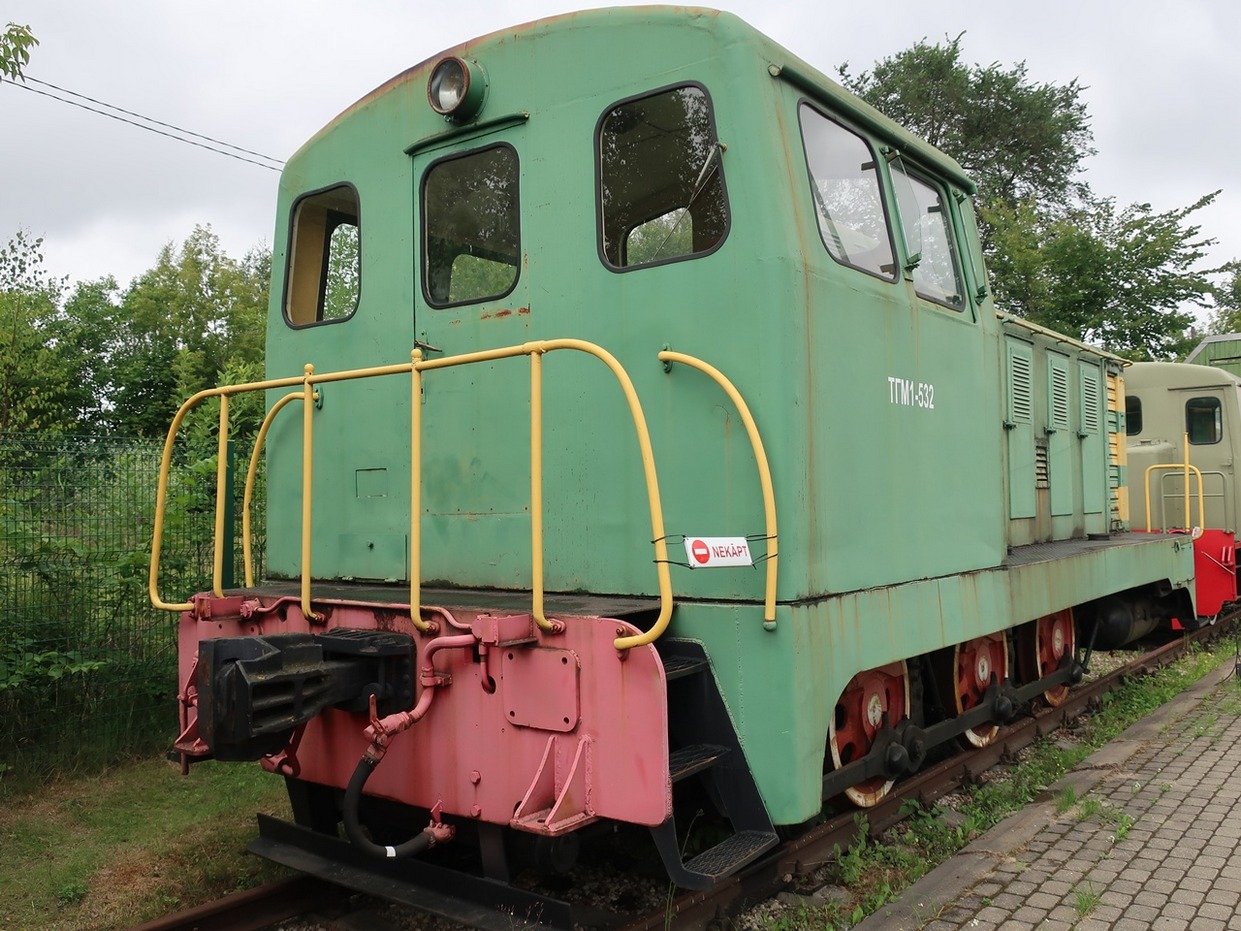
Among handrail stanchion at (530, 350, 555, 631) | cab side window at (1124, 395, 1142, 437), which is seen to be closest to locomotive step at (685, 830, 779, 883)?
handrail stanchion at (530, 350, 555, 631)

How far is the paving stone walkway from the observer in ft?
11.9

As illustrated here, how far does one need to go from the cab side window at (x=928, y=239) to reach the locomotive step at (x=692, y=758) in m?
2.21

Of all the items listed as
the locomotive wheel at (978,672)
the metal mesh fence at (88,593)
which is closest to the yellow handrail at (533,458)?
the metal mesh fence at (88,593)

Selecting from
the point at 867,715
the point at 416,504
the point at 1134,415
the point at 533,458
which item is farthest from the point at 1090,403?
the point at 416,504

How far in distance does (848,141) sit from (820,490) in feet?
5.00

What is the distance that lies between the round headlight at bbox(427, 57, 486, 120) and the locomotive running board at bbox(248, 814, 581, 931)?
281 centimetres

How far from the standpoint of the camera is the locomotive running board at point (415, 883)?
3.04 meters

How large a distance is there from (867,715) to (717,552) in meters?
1.48

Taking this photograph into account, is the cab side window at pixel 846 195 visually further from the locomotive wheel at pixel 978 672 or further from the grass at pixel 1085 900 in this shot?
the grass at pixel 1085 900

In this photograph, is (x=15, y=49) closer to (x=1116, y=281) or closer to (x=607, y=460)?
(x=607, y=460)

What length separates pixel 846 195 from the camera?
154 inches

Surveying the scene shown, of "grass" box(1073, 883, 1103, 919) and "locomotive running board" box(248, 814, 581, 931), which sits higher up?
"locomotive running board" box(248, 814, 581, 931)

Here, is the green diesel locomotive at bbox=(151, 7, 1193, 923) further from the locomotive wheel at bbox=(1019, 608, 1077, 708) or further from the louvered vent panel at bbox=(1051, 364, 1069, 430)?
the louvered vent panel at bbox=(1051, 364, 1069, 430)

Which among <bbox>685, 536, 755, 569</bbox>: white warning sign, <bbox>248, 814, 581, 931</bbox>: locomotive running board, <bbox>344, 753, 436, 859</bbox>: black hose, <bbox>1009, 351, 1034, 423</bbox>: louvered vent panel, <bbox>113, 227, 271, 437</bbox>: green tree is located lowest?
<bbox>248, 814, 581, 931</bbox>: locomotive running board
